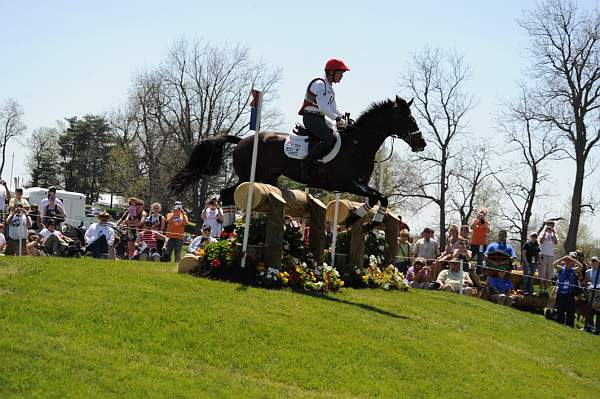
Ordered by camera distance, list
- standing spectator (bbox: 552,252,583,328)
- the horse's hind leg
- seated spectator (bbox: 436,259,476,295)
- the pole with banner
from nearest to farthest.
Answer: the pole with banner
the horse's hind leg
standing spectator (bbox: 552,252,583,328)
seated spectator (bbox: 436,259,476,295)

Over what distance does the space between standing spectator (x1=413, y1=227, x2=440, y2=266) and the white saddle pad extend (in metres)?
6.84

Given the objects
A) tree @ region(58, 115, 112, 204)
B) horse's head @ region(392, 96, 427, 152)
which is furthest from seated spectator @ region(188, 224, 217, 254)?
tree @ region(58, 115, 112, 204)

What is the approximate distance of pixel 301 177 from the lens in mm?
12531

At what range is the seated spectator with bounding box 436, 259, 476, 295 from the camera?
1720 centimetres

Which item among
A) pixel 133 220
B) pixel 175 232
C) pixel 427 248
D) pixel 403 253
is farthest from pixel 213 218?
pixel 427 248

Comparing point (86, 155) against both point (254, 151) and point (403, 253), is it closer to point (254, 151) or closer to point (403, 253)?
point (403, 253)

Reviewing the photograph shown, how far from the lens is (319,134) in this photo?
12.1 meters

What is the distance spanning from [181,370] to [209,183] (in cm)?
4605

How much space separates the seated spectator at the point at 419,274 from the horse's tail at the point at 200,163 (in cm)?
615

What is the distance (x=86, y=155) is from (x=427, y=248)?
61372mm

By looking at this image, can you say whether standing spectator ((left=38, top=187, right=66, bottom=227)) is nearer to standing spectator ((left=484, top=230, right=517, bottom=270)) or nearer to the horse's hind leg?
the horse's hind leg

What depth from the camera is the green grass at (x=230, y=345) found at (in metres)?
6.94

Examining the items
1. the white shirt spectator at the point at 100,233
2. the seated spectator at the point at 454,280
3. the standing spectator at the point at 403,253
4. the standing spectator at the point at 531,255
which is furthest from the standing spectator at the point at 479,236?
the white shirt spectator at the point at 100,233

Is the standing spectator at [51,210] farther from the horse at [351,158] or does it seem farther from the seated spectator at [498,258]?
the seated spectator at [498,258]
